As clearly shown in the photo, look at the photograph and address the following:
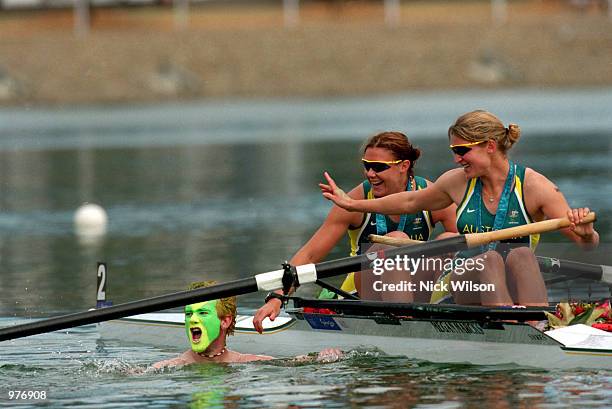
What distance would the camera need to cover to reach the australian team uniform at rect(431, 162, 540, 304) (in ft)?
36.7

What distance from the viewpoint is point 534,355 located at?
36.1 feet

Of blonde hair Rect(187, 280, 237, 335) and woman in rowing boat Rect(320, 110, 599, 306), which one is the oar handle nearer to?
woman in rowing boat Rect(320, 110, 599, 306)

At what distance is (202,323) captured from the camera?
37.8 feet

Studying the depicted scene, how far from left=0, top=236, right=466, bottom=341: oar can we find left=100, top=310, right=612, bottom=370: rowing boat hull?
1.83ft

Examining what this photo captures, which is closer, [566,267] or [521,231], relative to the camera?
[521,231]

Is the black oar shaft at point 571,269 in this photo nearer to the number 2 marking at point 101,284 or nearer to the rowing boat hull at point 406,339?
the rowing boat hull at point 406,339

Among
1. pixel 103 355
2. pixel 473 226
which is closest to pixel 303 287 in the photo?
pixel 103 355

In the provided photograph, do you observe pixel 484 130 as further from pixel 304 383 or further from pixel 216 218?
pixel 216 218

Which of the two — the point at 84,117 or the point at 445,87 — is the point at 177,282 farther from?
the point at 445,87

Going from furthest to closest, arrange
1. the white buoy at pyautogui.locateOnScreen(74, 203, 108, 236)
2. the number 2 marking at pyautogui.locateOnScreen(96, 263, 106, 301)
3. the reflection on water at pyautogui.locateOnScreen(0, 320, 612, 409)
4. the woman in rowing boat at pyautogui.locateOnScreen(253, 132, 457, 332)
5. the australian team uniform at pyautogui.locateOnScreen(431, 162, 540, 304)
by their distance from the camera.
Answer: the white buoy at pyautogui.locateOnScreen(74, 203, 108, 236) < the number 2 marking at pyautogui.locateOnScreen(96, 263, 106, 301) < the woman in rowing boat at pyautogui.locateOnScreen(253, 132, 457, 332) < the australian team uniform at pyautogui.locateOnScreen(431, 162, 540, 304) < the reflection on water at pyautogui.locateOnScreen(0, 320, 612, 409)

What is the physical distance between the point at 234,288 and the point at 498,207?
6.40 feet

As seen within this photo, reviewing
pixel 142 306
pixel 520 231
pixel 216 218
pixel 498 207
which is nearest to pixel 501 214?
pixel 498 207

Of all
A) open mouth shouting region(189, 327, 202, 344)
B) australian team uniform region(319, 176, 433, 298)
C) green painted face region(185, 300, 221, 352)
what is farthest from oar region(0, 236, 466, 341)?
australian team uniform region(319, 176, 433, 298)

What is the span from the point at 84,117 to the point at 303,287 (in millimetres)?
44621
